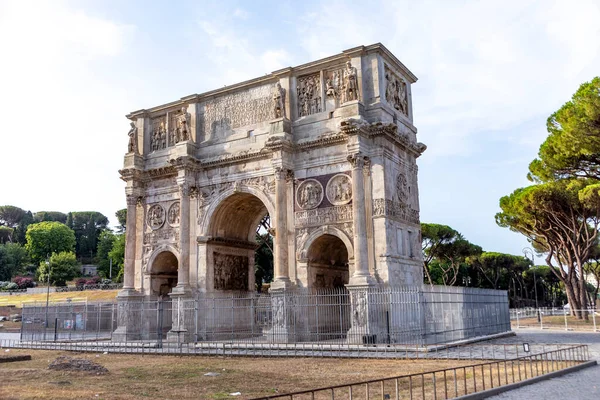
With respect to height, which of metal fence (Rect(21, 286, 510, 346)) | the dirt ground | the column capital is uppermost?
the column capital

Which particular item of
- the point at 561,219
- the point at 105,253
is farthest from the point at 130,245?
the point at 105,253

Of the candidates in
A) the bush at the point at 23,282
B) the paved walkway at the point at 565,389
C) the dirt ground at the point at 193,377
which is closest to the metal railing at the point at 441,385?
the paved walkway at the point at 565,389

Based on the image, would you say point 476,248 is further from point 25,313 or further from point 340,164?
point 25,313

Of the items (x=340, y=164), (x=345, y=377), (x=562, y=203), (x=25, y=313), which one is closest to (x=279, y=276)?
(x=340, y=164)

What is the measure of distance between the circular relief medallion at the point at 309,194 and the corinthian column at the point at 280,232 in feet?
2.05

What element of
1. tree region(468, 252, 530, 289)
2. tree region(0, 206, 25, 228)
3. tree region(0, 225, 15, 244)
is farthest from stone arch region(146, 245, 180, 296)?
tree region(0, 206, 25, 228)

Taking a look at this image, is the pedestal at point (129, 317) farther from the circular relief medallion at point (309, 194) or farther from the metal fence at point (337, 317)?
the circular relief medallion at point (309, 194)

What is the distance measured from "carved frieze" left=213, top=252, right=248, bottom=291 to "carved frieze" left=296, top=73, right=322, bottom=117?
297 inches

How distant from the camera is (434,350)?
650 inches

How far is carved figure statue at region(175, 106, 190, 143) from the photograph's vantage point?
84.8 feet

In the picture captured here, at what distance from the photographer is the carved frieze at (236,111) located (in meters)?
24.6

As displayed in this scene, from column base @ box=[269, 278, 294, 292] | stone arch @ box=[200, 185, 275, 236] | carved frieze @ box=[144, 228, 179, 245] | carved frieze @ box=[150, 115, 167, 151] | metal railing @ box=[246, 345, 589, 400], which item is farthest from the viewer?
carved frieze @ box=[150, 115, 167, 151]

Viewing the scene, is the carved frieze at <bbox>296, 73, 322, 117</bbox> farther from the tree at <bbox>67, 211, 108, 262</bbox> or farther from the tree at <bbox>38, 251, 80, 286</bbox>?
the tree at <bbox>67, 211, 108, 262</bbox>

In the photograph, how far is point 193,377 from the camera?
1280 cm
